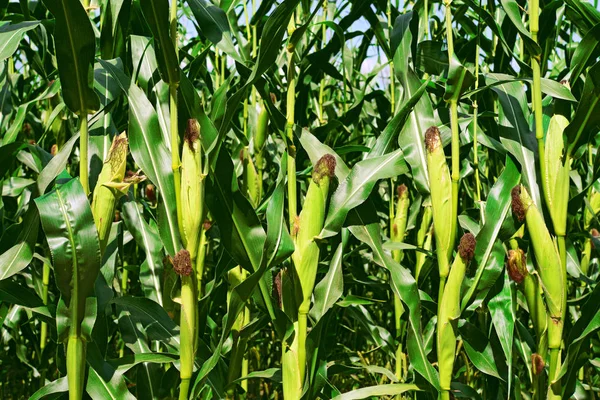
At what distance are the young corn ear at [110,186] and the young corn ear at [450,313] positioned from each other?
102 cm

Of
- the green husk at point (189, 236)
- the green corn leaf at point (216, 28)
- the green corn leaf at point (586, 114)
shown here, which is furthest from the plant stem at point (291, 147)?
the green corn leaf at point (586, 114)

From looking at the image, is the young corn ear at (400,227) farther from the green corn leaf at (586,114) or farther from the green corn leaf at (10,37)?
the green corn leaf at (10,37)

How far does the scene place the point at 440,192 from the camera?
2.01 meters

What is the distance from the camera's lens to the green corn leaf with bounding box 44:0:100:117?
1712mm

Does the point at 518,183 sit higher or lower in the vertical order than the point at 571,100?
lower

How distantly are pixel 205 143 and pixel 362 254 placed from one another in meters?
1.59

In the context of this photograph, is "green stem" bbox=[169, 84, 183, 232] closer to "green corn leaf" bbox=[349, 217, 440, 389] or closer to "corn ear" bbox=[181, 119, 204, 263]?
"corn ear" bbox=[181, 119, 204, 263]

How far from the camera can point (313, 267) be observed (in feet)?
6.75

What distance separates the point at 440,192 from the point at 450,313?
15.0 inches

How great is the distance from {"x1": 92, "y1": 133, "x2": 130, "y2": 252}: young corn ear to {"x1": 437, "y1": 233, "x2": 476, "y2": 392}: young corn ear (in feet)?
3.36

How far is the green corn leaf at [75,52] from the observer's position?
1.71 meters

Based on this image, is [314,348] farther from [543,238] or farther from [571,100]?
[571,100]

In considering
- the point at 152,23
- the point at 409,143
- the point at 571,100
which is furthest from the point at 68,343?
the point at 571,100

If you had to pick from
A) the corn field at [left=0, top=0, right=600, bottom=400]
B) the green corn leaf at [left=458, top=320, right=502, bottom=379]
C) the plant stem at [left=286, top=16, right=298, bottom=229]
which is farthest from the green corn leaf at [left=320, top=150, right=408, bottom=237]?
the green corn leaf at [left=458, top=320, right=502, bottom=379]
